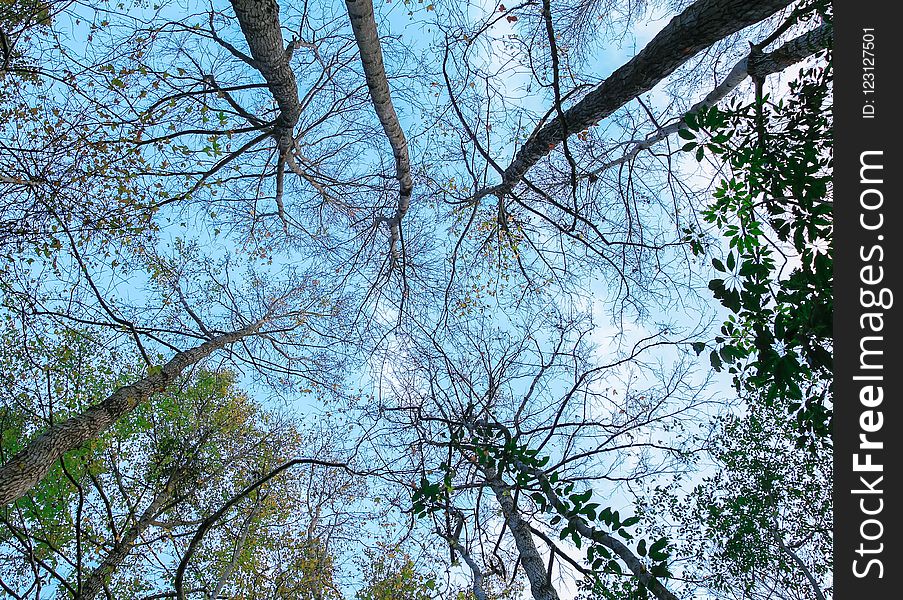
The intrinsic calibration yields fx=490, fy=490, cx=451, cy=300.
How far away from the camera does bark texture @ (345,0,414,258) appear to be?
3498mm

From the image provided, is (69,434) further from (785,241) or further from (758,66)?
(758,66)

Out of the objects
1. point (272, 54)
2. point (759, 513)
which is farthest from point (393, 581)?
point (272, 54)

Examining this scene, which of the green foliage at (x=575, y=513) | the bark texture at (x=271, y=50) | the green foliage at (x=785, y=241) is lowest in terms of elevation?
the green foliage at (x=575, y=513)

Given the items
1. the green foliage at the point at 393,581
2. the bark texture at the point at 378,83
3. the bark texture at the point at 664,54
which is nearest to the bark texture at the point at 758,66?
the bark texture at the point at 664,54

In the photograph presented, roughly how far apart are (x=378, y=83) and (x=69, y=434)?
4.74m

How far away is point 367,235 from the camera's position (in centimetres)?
697

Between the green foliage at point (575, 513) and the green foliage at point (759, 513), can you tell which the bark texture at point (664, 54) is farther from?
the green foliage at point (759, 513)

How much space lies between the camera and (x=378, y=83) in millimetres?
4207

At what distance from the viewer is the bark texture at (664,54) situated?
9.98 feet

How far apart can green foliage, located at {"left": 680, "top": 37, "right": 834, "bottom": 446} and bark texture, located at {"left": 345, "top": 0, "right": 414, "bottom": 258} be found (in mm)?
2466

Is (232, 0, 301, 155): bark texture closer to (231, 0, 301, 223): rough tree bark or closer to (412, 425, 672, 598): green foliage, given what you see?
(231, 0, 301, 223): rough tree bark

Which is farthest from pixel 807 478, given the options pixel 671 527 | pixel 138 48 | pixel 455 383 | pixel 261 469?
pixel 138 48

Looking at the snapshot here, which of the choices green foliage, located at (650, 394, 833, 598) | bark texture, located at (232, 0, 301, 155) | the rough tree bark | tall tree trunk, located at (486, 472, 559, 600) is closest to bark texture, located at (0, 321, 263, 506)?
the rough tree bark

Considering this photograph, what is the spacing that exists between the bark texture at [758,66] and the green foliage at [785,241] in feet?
1.19
